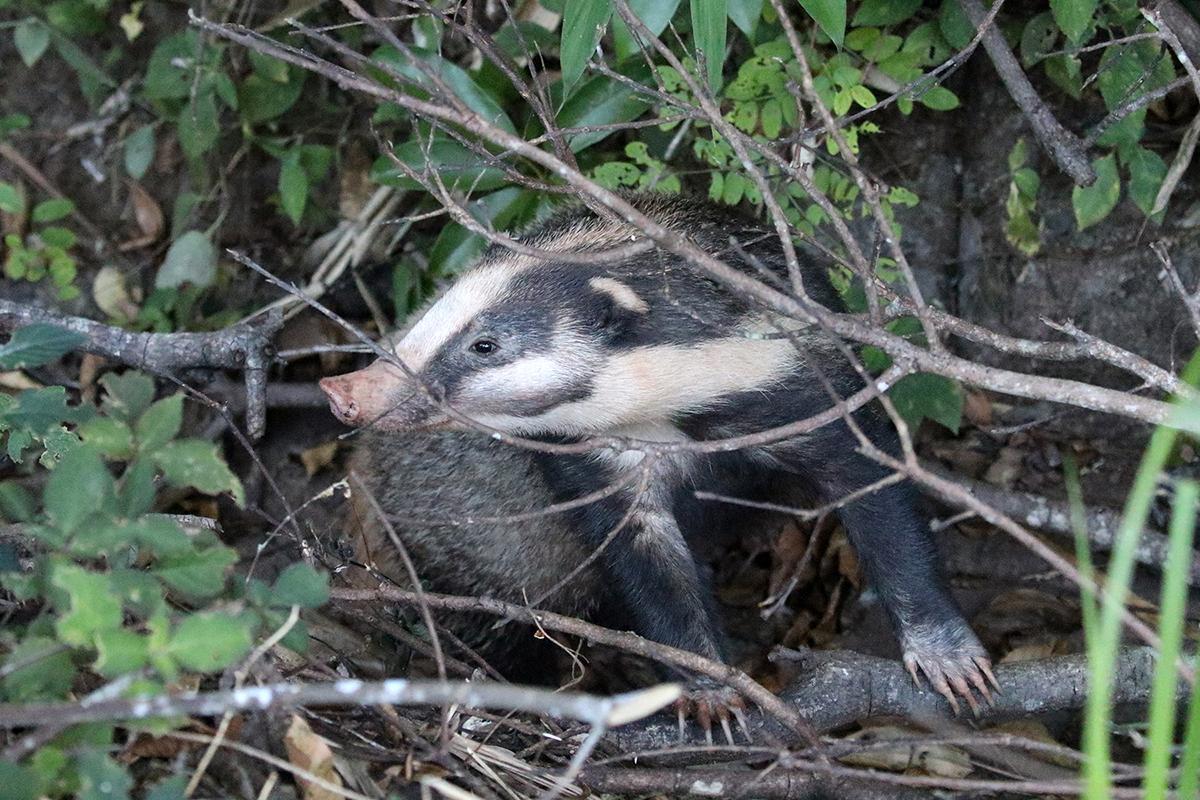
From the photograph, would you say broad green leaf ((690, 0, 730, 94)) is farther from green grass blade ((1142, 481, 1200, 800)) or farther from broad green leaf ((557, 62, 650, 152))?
green grass blade ((1142, 481, 1200, 800))

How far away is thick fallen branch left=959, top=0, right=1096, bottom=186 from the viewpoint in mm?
3836

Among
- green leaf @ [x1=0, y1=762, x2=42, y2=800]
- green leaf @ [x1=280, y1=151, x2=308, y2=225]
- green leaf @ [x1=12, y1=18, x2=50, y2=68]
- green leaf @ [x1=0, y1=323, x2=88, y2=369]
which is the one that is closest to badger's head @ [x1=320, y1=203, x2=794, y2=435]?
green leaf @ [x1=0, y1=323, x2=88, y2=369]

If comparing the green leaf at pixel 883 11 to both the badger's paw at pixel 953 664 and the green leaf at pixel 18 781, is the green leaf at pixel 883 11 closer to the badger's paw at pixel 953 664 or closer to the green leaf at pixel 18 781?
the badger's paw at pixel 953 664

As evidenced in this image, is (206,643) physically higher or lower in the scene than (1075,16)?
lower

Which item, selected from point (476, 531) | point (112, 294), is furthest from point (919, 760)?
point (112, 294)

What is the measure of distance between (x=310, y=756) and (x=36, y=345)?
1.15 metres

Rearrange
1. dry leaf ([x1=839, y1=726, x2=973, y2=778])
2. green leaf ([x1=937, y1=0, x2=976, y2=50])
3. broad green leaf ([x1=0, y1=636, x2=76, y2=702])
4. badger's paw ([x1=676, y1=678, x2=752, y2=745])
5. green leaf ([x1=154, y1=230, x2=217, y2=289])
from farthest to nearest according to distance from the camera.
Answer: green leaf ([x1=154, y1=230, x2=217, y2=289]) < green leaf ([x1=937, y1=0, x2=976, y2=50]) < dry leaf ([x1=839, y1=726, x2=973, y2=778]) < badger's paw ([x1=676, y1=678, x2=752, y2=745]) < broad green leaf ([x1=0, y1=636, x2=76, y2=702])

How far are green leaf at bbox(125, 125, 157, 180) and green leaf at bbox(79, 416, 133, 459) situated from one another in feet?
10.7

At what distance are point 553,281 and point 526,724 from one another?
3.90 feet

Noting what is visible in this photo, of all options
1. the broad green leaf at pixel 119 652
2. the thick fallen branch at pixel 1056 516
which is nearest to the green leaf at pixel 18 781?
the broad green leaf at pixel 119 652

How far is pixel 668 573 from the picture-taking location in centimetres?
370

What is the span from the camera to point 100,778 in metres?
2.15

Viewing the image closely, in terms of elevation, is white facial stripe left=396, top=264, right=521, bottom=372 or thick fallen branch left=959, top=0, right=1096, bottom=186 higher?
thick fallen branch left=959, top=0, right=1096, bottom=186

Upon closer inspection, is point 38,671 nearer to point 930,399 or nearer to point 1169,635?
point 1169,635
